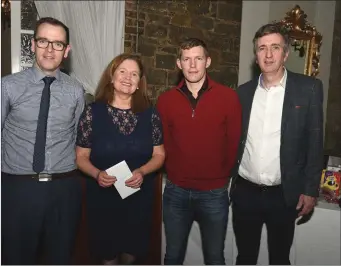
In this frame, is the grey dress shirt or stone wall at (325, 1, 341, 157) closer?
the grey dress shirt

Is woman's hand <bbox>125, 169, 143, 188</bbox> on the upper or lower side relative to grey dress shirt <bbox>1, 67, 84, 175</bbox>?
lower

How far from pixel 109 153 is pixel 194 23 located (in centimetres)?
290

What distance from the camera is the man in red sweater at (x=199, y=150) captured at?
2.01m

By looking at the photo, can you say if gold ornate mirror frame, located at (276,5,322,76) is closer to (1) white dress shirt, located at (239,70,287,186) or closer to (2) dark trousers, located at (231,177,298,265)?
(1) white dress shirt, located at (239,70,287,186)

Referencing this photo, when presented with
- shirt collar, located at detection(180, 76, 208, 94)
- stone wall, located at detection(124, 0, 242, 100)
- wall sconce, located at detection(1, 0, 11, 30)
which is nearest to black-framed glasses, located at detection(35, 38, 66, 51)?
shirt collar, located at detection(180, 76, 208, 94)

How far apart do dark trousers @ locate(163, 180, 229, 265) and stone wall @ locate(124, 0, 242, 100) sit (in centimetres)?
224

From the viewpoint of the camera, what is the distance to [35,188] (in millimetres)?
1787

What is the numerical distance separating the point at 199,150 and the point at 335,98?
125 inches

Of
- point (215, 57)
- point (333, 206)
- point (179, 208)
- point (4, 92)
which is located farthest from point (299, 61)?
point (4, 92)

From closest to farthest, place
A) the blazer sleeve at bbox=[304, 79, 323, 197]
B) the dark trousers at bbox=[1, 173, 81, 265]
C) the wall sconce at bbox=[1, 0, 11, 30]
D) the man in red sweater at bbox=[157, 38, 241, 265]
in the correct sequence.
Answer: the dark trousers at bbox=[1, 173, 81, 265] < the blazer sleeve at bbox=[304, 79, 323, 197] < the man in red sweater at bbox=[157, 38, 241, 265] < the wall sconce at bbox=[1, 0, 11, 30]

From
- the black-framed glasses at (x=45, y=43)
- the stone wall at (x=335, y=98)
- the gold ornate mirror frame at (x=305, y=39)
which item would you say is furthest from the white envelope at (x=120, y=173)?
the stone wall at (x=335, y=98)

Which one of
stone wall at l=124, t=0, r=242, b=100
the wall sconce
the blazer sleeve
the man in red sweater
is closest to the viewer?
the blazer sleeve

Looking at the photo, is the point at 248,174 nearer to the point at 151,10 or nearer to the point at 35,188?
the point at 35,188

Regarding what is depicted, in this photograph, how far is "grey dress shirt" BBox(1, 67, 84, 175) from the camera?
1779mm
